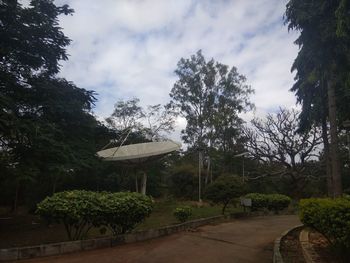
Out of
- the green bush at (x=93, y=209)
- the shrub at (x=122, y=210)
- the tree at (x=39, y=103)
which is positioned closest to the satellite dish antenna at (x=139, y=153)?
the tree at (x=39, y=103)

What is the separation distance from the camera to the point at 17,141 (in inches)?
563

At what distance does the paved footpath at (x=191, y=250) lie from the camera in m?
8.28

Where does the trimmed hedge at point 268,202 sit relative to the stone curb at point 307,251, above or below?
above

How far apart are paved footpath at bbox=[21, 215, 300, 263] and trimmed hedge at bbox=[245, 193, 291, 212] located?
10343mm

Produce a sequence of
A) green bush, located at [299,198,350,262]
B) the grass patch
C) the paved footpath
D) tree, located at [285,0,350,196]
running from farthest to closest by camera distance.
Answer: the grass patch, tree, located at [285,0,350,196], the paved footpath, green bush, located at [299,198,350,262]

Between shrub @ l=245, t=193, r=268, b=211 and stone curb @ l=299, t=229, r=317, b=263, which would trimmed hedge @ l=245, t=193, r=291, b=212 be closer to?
shrub @ l=245, t=193, r=268, b=211

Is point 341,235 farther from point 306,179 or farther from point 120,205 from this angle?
point 306,179

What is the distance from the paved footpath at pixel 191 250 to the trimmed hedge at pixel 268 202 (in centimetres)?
1034

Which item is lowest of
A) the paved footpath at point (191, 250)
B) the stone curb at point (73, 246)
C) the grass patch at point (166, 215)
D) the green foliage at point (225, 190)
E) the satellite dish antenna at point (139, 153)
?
the paved footpath at point (191, 250)

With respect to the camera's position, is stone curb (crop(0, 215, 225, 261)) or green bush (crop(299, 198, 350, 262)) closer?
green bush (crop(299, 198, 350, 262))

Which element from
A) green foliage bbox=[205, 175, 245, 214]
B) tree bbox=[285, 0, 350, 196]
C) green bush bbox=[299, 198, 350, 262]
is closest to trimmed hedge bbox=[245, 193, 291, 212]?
green foliage bbox=[205, 175, 245, 214]

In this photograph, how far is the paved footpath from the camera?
27.2 ft

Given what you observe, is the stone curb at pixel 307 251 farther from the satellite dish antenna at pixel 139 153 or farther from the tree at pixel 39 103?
the satellite dish antenna at pixel 139 153

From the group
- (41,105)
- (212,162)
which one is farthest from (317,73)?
(212,162)
